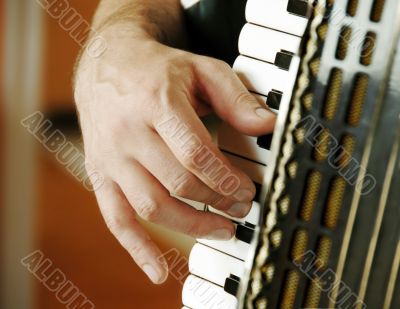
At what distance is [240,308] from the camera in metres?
0.63

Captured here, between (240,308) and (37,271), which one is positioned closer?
(240,308)

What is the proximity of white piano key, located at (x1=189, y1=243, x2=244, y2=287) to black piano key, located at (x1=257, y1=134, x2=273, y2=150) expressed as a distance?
0.14 m

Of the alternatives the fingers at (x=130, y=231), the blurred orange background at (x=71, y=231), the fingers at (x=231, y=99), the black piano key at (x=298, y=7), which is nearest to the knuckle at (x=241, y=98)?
the fingers at (x=231, y=99)

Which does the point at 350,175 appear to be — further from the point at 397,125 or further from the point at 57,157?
the point at 57,157

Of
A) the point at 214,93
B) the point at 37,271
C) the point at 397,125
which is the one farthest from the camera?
the point at 37,271

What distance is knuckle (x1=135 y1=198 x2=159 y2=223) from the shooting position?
0.73m

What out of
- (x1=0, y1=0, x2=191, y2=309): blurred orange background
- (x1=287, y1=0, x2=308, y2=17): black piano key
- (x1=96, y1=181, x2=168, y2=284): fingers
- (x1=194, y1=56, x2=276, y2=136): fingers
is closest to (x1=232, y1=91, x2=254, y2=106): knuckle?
(x1=194, y1=56, x2=276, y2=136): fingers

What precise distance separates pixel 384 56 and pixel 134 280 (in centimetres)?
179

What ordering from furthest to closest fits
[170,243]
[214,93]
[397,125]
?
[170,243] → [214,93] → [397,125]

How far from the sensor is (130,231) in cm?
80

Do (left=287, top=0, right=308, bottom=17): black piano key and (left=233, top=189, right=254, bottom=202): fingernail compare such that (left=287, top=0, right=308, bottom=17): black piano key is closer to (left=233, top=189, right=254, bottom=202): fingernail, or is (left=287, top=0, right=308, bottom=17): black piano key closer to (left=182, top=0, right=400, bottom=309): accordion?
(left=182, top=0, right=400, bottom=309): accordion

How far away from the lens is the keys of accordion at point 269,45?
67cm

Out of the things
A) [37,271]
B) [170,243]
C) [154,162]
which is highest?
[154,162]

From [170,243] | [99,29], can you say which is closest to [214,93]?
[99,29]
